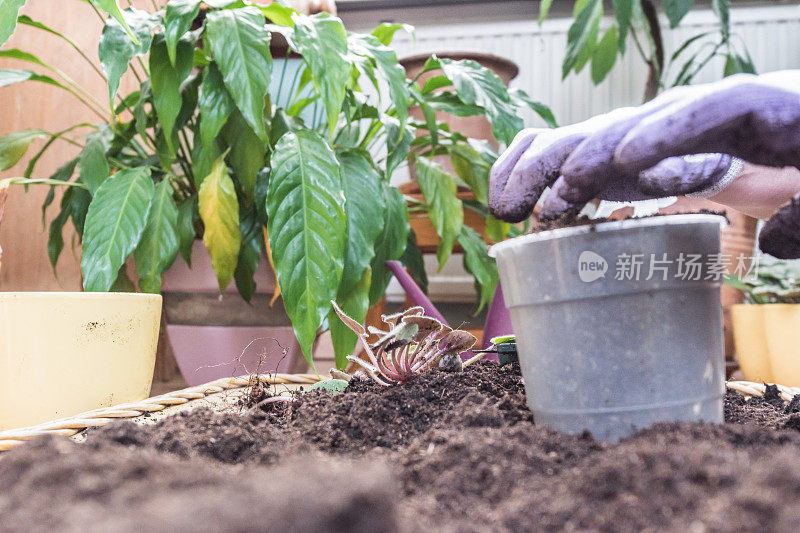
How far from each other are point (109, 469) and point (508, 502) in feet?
0.69

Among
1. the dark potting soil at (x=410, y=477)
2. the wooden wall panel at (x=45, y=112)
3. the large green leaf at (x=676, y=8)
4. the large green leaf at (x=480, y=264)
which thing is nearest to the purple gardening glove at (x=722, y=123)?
the dark potting soil at (x=410, y=477)

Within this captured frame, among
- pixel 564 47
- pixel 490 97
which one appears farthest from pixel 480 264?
pixel 564 47

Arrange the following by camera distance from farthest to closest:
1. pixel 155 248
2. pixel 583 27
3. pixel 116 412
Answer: pixel 583 27
pixel 155 248
pixel 116 412

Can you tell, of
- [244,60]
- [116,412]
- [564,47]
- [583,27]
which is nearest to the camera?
[116,412]

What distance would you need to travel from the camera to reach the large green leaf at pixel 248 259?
1.05 meters

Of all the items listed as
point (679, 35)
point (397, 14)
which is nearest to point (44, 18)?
point (397, 14)

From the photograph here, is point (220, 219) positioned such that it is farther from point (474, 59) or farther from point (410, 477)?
point (474, 59)

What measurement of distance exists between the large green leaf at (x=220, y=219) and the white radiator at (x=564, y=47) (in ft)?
4.64

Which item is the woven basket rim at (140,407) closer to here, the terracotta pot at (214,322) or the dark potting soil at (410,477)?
the dark potting soil at (410,477)

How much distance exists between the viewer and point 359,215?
94cm

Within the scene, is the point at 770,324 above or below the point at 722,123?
below

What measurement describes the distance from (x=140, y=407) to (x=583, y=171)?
19.5 inches

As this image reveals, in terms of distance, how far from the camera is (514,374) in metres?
0.67

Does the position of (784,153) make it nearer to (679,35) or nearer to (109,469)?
(109,469)
